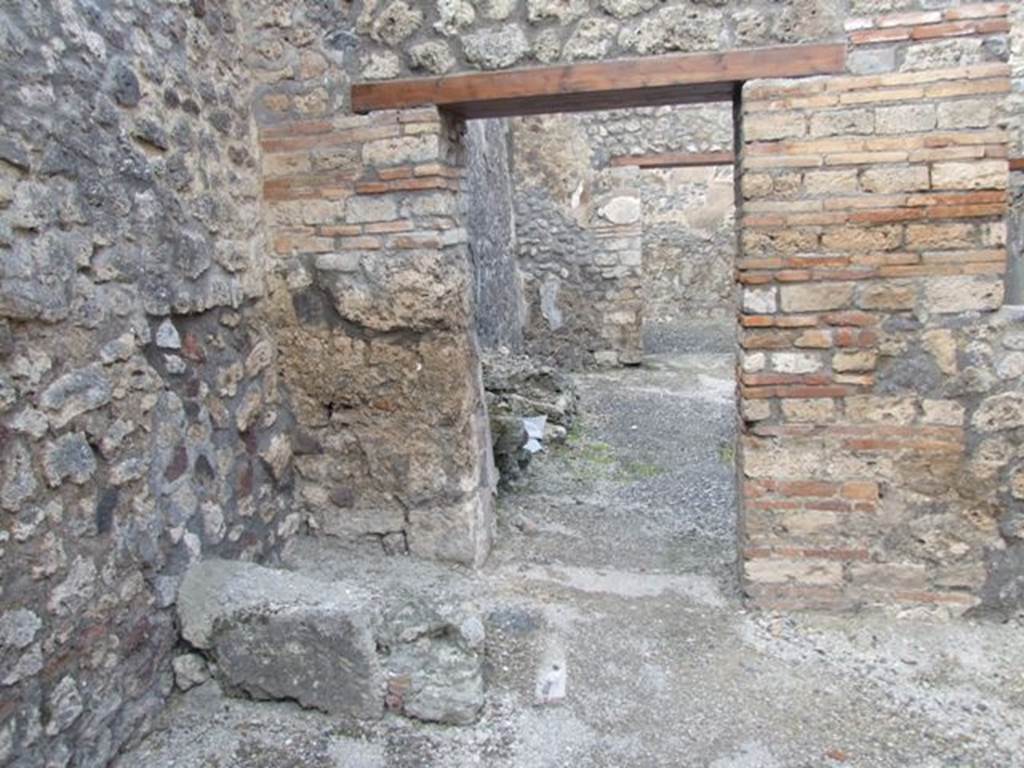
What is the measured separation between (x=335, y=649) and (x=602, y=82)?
2288mm

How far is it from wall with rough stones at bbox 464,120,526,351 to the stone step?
13.4 feet

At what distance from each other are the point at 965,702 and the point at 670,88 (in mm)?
2441

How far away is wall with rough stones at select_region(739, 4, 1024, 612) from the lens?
2896 millimetres

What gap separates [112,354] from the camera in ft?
7.93

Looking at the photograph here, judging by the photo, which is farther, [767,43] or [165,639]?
[767,43]

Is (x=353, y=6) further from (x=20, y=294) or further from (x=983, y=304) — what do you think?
(x=983, y=304)

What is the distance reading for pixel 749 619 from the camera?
10.7ft

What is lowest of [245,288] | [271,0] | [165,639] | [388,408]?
[165,639]

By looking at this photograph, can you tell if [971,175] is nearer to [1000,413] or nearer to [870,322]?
[870,322]

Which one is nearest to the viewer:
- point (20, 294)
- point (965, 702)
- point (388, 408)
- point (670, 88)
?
point (20, 294)

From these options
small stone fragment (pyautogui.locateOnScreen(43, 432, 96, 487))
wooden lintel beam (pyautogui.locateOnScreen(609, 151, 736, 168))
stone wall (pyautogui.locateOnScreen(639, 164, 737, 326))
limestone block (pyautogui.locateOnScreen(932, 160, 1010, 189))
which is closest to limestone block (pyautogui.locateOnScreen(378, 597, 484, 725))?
small stone fragment (pyautogui.locateOnScreen(43, 432, 96, 487))

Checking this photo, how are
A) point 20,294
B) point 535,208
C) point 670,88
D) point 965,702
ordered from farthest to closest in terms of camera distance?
point 535,208 → point 670,88 → point 965,702 → point 20,294

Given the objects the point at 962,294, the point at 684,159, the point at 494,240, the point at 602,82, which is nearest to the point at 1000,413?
the point at 962,294

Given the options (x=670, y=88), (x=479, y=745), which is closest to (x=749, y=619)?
(x=479, y=745)
